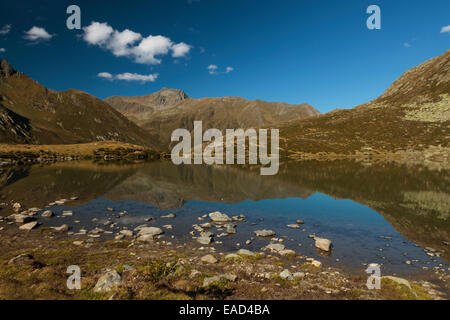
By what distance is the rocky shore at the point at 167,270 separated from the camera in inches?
509

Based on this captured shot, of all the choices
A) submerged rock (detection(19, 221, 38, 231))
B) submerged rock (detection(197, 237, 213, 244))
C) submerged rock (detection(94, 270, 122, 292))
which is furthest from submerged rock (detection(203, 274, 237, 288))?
submerged rock (detection(19, 221, 38, 231))

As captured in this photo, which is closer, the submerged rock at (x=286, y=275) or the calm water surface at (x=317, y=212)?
the submerged rock at (x=286, y=275)

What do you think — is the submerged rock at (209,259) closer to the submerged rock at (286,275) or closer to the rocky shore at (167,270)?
the rocky shore at (167,270)

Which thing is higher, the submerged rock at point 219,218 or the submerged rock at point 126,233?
the submerged rock at point 126,233

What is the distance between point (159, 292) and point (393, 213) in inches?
1443

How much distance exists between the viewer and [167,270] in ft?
50.8

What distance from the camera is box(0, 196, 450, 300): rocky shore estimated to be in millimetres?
12930

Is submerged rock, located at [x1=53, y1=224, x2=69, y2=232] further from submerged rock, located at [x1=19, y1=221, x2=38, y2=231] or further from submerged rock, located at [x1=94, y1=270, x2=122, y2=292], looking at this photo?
submerged rock, located at [x1=94, y1=270, x2=122, y2=292]

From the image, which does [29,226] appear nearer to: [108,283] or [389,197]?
[108,283]

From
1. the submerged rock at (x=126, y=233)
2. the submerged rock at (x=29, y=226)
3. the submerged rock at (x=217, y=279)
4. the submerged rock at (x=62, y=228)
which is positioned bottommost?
the submerged rock at (x=126, y=233)

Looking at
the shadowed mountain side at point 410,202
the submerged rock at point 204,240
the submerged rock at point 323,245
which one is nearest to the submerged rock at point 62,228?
the submerged rock at point 204,240

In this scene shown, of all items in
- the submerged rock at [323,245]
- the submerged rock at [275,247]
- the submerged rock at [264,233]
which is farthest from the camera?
the submerged rock at [264,233]

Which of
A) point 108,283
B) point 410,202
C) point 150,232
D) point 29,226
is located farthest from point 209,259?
point 410,202
